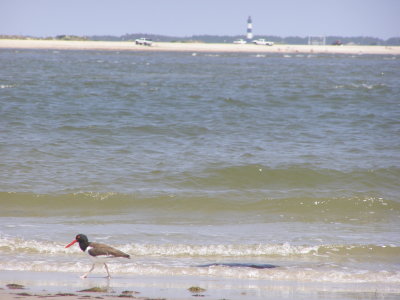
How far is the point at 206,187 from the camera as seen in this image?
14773 mm

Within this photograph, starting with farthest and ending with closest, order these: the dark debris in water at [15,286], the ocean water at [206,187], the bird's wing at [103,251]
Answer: the ocean water at [206,187]
the bird's wing at [103,251]
the dark debris in water at [15,286]

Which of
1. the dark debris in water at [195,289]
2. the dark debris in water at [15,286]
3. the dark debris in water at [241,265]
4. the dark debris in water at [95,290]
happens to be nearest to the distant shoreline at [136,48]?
the dark debris in water at [241,265]

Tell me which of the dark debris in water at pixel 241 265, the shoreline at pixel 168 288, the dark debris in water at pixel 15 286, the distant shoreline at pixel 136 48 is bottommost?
the dark debris in water at pixel 241 265

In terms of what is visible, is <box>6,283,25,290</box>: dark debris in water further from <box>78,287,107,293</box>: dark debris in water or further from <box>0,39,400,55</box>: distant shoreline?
<box>0,39,400,55</box>: distant shoreline

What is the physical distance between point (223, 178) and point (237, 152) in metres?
2.47

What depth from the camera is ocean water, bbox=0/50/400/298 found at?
970cm

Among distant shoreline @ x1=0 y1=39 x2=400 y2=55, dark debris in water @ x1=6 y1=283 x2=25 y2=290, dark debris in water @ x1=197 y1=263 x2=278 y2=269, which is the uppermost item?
distant shoreline @ x1=0 y1=39 x2=400 y2=55

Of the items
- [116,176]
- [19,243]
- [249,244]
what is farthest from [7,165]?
[249,244]

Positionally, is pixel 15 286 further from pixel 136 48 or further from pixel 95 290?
pixel 136 48

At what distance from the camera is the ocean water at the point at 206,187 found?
9695mm

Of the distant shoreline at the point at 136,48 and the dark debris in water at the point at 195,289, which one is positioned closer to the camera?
the dark debris in water at the point at 195,289

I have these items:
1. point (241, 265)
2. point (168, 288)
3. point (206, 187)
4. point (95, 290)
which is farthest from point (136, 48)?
point (95, 290)

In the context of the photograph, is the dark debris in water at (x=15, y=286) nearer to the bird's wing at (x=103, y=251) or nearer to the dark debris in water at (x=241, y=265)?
the bird's wing at (x=103, y=251)

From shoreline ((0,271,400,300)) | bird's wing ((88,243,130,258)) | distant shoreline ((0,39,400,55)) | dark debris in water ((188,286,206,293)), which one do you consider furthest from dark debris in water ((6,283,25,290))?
distant shoreline ((0,39,400,55))
